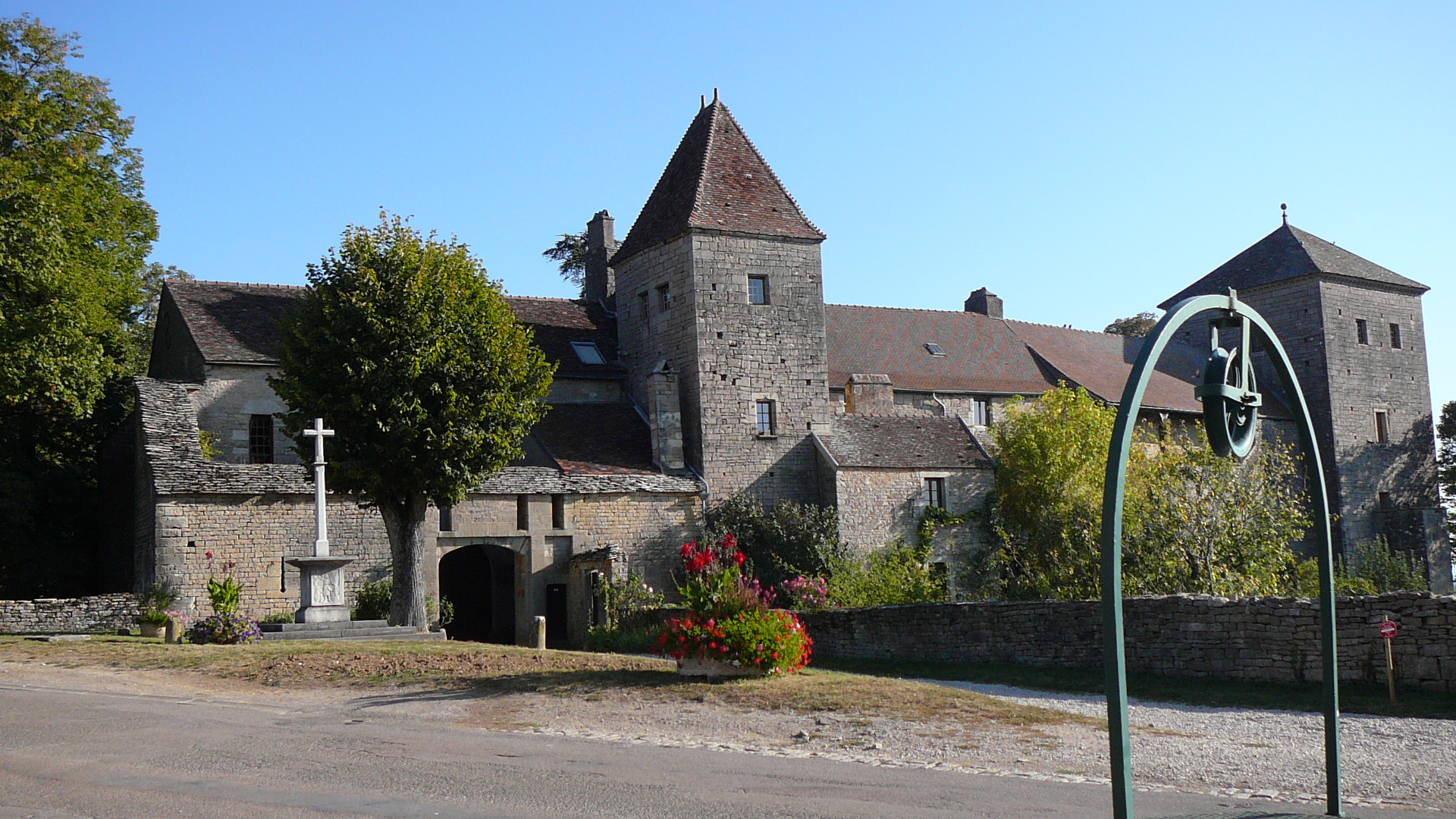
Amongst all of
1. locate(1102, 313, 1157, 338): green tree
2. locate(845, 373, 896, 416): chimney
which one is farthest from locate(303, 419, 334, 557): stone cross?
locate(1102, 313, 1157, 338): green tree

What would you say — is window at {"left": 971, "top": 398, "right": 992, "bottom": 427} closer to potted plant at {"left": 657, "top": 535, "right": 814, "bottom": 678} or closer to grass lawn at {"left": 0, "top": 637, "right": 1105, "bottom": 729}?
grass lawn at {"left": 0, "top": 637, "right": 1105, "bottom": 729}

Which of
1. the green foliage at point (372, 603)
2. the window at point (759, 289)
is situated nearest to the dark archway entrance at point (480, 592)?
the green foliage at point (372, 603)

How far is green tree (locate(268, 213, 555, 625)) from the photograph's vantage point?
75.0ft

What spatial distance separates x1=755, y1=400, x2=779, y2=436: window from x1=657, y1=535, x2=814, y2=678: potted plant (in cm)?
1591

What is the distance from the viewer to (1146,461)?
30750 millimetres

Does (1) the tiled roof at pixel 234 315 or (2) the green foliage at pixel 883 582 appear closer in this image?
(2) the green foliage at pixel 883 582

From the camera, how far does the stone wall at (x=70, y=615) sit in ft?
71.7

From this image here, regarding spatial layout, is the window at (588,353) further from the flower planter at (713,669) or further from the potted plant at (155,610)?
the flower planter at (713,669)

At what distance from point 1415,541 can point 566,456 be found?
3231cm

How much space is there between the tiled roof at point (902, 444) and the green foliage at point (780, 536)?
6.19ft

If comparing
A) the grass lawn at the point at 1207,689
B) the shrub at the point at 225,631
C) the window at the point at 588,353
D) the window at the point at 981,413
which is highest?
the window at the point at 588,353

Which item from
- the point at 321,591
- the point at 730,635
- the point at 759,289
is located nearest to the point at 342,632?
the point at 321,591

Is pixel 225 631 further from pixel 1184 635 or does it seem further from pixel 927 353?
pixel 927 353

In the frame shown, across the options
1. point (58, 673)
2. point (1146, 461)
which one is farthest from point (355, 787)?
point (1146, 461)
